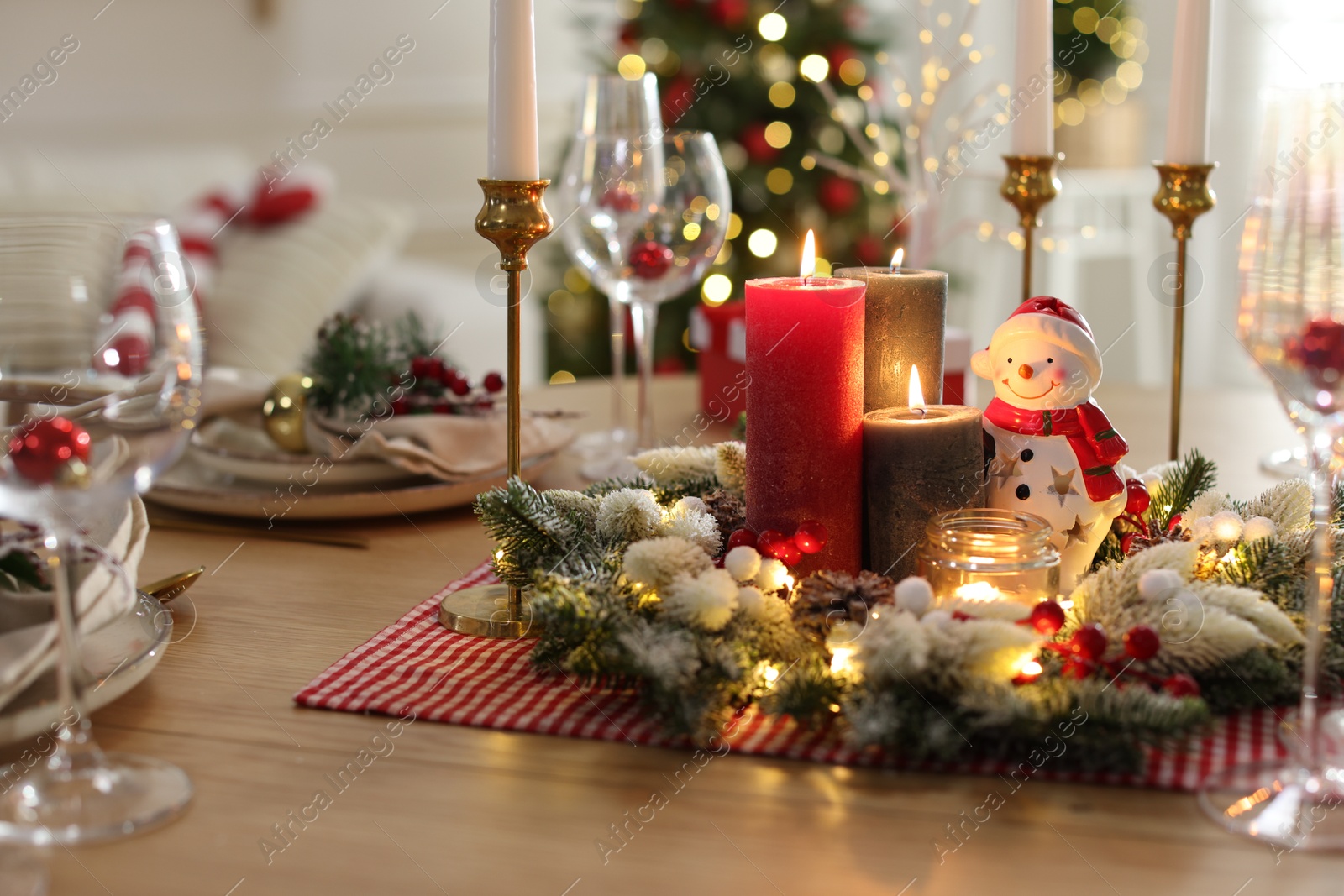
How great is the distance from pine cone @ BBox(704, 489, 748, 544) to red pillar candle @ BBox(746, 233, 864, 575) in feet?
0.20

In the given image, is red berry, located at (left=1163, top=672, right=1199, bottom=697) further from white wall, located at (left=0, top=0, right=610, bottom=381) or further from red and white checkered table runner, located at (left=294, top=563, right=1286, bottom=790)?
white wall, located at (left=0, top=0, right=610, bottom=381)

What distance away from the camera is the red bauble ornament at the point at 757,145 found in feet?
9.56

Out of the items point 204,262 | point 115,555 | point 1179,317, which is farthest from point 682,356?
point 115,555

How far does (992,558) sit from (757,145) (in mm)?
2350

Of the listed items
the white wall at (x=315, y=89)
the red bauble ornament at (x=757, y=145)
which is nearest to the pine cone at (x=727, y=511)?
the white wall at (x=315, y=89)

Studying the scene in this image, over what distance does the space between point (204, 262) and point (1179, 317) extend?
2283 millimetres

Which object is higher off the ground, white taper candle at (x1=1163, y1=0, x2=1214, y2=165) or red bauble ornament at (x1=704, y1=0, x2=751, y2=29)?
red bauble ornament at (x1=704, y1=0, x2=751, y2=29)

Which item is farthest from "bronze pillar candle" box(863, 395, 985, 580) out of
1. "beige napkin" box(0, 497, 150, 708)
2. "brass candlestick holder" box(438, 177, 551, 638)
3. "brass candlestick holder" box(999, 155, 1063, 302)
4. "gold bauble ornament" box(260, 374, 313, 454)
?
"gold bauble ornament" box(260, 374, 313, 454)

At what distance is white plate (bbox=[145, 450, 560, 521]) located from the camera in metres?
1.03

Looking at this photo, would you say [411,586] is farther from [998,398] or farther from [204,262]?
[204,262]

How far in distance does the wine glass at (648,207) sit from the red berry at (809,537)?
0.47 m

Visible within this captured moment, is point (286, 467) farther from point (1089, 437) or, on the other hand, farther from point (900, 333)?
point (1089, 437)

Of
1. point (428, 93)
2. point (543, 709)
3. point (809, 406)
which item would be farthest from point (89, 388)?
point (428, 93)

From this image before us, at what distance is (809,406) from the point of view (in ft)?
2.40
